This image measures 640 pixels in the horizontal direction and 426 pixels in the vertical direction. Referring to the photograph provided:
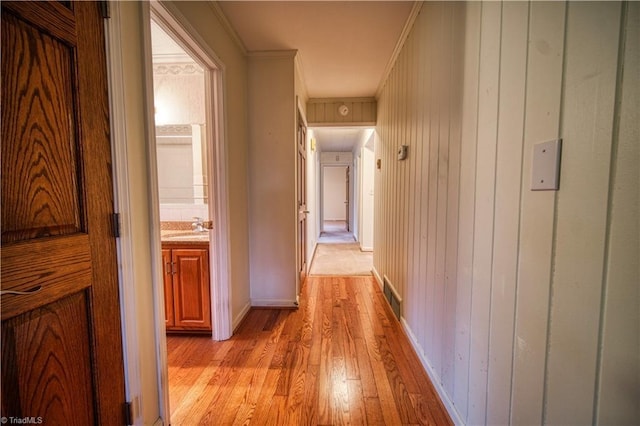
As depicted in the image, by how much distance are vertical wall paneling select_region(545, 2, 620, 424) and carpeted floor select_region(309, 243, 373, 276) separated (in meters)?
3.14

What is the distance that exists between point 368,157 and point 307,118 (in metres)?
1.91

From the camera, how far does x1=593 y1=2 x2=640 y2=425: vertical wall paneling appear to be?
1.71ft

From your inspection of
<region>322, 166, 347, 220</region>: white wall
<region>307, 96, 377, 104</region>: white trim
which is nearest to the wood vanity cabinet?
<region>307, 96, 377, 104</region>: white trim

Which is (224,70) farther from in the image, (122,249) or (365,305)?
(365,305)

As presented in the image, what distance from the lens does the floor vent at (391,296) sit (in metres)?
2.36

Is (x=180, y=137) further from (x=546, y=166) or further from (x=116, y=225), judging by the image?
(x=546, y=166)

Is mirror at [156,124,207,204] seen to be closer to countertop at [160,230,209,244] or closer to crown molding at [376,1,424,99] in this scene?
countertop at [160,230,209,244]

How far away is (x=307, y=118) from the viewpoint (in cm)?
377

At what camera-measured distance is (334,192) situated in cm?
1075

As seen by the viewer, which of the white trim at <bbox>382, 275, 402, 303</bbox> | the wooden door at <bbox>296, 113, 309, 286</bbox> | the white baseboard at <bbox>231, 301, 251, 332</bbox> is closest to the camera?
the white baseboard at <bbox>231, 301, 251, 332</bbox>

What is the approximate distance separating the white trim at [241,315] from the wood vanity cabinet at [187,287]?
22 centimetres

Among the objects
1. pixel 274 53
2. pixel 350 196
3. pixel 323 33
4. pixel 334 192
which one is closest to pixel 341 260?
pixel 274 53

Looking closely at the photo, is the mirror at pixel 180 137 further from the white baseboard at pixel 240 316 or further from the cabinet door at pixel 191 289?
the white baseboard at pixel 240 316

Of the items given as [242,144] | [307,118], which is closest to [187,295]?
[242,144]
